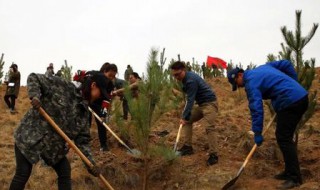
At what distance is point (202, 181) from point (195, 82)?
4.24 ft

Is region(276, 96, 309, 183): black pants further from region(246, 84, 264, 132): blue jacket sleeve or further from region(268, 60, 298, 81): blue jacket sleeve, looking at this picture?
region(268, 60, 298, 81): blue jacket sleeve

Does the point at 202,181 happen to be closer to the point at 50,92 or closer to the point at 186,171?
the point at 186,171

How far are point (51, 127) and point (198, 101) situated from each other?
2596 millimetres

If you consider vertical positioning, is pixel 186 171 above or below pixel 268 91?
below

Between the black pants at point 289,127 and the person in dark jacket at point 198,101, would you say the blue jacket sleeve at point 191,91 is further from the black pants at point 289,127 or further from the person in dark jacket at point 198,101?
the black pants at point 289,127

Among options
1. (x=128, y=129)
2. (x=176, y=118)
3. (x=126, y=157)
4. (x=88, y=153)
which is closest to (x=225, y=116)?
(x=176, y=118)

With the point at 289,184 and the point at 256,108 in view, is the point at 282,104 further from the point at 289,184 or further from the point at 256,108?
the point at 289,184

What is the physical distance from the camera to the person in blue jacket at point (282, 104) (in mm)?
4082

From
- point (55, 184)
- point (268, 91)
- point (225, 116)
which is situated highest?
point (268, 91)

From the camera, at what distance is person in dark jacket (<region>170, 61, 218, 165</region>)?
5.21 m

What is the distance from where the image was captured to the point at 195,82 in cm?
523

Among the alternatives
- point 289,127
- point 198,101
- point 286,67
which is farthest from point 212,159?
point 286,67

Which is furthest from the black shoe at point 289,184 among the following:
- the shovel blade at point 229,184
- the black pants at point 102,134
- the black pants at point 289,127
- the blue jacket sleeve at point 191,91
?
the black pants at point 102,134

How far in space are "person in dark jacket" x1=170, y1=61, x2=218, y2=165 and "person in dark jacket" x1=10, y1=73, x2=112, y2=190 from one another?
1862mm
